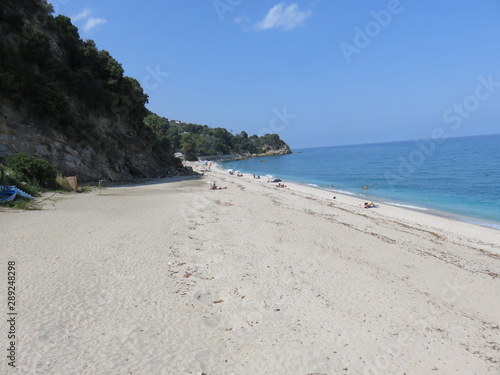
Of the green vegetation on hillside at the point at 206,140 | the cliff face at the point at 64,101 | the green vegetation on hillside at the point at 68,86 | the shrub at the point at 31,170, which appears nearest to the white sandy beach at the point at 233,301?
the shrub at the point at 31,170

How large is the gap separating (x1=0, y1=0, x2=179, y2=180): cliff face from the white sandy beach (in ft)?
44.0

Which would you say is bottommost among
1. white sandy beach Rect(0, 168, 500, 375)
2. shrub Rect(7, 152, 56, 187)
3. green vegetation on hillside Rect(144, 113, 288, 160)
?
white sandy beach Rect(0, 168, 500, 375)

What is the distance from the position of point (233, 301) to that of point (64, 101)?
1036 inches

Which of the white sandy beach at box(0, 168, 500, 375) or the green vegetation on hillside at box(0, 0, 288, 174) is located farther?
the green vegetation on hillside at box(0, 0, 288, 174)

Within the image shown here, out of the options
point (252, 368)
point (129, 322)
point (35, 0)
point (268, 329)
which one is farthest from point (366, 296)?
point (35, 0)

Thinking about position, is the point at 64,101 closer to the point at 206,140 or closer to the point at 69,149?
the point at 69,149

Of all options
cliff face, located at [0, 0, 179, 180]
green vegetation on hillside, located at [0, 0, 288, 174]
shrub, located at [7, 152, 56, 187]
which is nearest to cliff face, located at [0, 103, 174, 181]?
cliff face, located at [0, 0, 179, 180]

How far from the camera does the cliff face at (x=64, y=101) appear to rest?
2266 cm

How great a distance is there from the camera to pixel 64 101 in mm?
25469

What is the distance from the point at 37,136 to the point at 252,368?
83.3 ft

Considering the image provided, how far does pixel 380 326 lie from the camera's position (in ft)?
21.9

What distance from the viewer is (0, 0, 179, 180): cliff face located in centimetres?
2266

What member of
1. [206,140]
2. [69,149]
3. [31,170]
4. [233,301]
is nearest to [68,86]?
[69,149]

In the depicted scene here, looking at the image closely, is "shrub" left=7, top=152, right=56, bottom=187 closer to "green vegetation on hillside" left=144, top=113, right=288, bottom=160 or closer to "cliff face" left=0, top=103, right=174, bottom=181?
"cliff face" left=0, top=103, right=174, bottom=181
